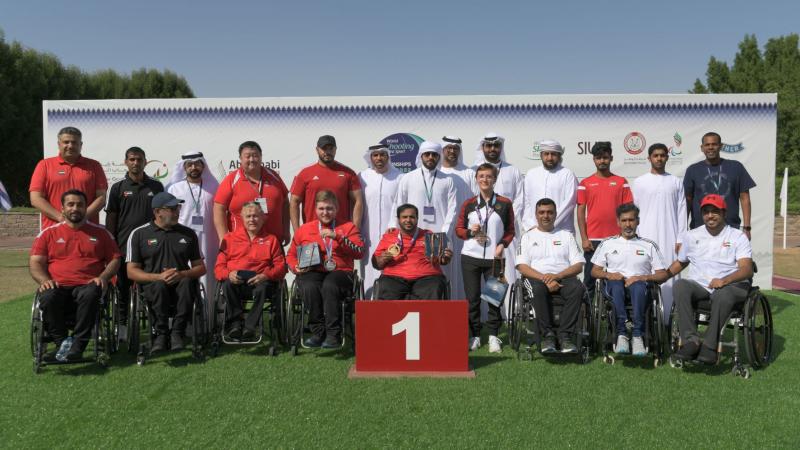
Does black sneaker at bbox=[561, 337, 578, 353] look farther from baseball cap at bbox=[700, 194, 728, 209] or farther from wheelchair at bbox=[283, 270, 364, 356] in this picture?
wheelchair at bbox=[283, 270, 364, 356]

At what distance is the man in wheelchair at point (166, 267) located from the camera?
4.22 m

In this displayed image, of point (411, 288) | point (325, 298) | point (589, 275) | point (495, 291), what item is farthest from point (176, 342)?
point (589, 275)

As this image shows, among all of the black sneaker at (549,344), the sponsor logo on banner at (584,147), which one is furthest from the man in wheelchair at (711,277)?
the sponsor logo on banner at (584,147)

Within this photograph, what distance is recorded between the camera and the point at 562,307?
419 centimetres

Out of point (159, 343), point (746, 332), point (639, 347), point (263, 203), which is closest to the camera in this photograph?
point (746, 332)

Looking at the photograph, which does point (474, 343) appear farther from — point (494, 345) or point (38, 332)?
point (38, 332)

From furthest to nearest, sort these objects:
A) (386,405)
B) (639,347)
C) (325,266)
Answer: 1. (325,266)
2. (639,347)
3. (386,405)

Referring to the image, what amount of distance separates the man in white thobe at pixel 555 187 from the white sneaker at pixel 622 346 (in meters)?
1.26

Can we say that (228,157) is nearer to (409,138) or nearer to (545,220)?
(409,138)

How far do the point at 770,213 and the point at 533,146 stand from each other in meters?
2.86

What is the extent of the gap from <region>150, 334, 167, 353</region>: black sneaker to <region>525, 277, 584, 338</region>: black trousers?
8.44ft

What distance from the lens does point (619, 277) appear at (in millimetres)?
Answer: 4133

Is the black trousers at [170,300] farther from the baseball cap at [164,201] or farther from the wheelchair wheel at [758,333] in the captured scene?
the wheelchair wheel at [758,333]

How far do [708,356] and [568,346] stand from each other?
2.78ft
